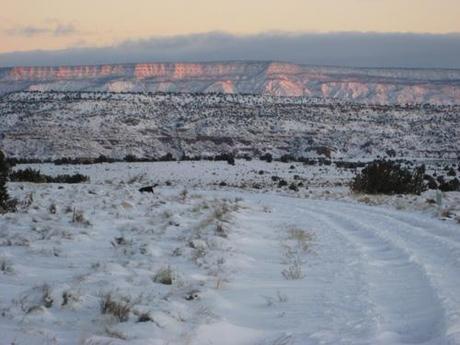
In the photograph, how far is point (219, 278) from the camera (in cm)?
750

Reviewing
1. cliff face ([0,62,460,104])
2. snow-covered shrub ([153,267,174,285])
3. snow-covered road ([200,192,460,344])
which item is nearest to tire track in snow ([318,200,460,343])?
snow-covered road ([200,192,460,344])

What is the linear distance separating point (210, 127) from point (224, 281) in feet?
227

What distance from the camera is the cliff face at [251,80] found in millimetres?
157250

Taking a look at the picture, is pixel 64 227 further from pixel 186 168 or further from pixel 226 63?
pixel 226 63

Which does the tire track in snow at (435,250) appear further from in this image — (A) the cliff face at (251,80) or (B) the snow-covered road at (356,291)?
(A) the cliff face at (251,80)

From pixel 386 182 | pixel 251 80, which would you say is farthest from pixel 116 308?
pixel 251 80

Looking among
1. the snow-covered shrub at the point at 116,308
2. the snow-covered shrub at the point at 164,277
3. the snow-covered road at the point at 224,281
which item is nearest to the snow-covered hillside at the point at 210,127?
the snow-covered road at the point at 224,281

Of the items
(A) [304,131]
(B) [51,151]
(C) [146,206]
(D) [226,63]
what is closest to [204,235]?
(C) [146,206]

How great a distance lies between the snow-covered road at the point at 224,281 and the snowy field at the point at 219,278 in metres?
0.02

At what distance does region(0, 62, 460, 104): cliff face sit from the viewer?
157 m

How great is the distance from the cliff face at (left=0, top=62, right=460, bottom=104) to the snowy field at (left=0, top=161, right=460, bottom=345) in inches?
5693

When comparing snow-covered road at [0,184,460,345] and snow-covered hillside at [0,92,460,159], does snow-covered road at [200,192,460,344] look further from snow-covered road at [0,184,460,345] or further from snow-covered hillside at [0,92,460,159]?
snow-covered hillside at [0,92,460,159]

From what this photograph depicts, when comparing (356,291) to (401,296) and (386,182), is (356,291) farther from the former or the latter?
(386,182)

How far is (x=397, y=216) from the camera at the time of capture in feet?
52.8
